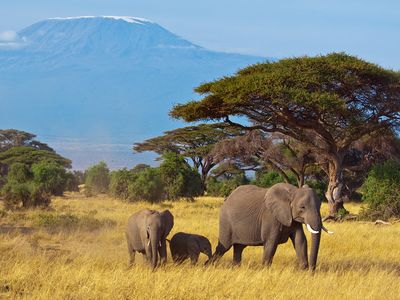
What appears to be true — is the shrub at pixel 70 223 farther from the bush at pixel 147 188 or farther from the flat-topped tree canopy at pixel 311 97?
the bush at pixel 147 188

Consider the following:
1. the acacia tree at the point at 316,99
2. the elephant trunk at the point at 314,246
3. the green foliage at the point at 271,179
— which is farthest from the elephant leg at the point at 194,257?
the green foliage at the point at 271,179

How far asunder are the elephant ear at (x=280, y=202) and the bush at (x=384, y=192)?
13.4m

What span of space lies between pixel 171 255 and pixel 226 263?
121 centimetres

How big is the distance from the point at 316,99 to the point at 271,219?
12.1m

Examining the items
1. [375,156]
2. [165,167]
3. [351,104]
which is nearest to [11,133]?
[165,167]

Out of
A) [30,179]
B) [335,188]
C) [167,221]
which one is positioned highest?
[30,179]

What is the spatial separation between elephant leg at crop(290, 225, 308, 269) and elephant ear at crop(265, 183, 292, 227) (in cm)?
35

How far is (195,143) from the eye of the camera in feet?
163

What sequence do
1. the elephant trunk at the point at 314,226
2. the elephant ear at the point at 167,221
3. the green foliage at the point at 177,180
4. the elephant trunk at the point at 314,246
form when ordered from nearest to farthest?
1. the elephant trunk at the point at 314,226
2. the elephant trunk at the point at 314,246
3. the elephant ear at the point at 167,221
4. the green foliage at the point at 177,180

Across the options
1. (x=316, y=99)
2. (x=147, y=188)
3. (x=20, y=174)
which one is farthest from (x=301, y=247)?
(x=20, y=174)

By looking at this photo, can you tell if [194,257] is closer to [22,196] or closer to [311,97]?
[311,97]

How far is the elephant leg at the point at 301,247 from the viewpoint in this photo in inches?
464

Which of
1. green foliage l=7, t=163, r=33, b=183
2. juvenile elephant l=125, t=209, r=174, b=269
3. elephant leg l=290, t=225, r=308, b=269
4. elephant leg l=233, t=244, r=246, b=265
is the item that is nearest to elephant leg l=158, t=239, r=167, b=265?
juvenile elephant l=125, t=209, r=174, b=269

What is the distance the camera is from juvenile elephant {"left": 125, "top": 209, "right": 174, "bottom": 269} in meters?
12.0
